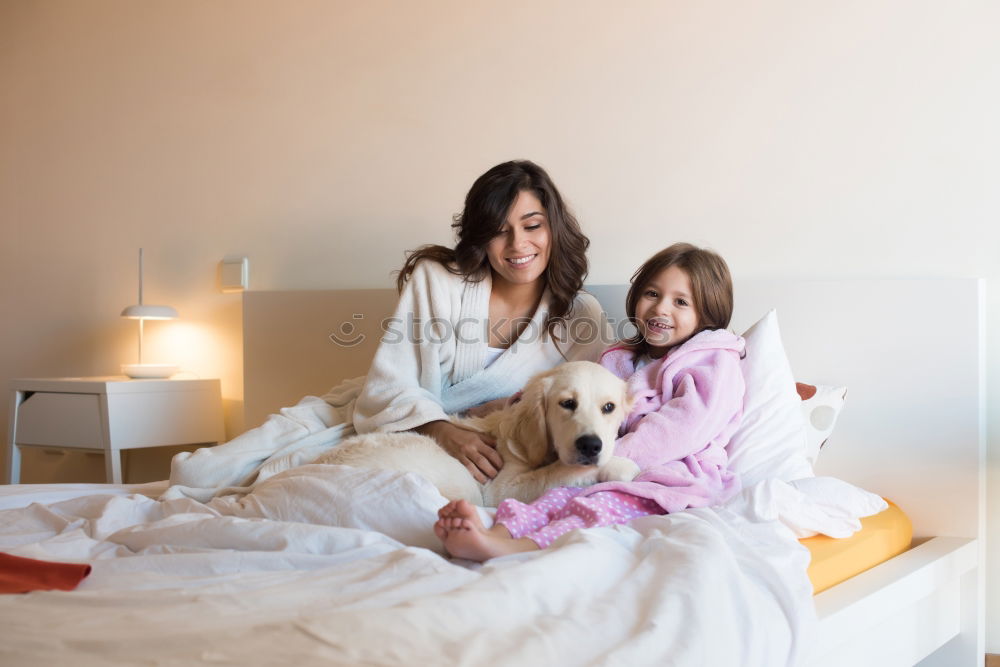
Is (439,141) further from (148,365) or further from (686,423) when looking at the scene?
(686,423)

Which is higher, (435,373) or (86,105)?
(86,105)

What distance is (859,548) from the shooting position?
1.78 m

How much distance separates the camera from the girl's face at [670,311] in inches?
83.3

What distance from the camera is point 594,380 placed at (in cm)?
179

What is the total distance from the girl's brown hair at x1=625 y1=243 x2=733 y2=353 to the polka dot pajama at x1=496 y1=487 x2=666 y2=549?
2.08ft

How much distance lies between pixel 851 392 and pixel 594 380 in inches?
38.5

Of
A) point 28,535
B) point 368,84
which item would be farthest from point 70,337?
point 28,535

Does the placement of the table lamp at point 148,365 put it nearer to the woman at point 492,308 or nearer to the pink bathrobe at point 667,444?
the woman at point 492,308

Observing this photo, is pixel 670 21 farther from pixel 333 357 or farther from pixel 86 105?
pixel 86 105

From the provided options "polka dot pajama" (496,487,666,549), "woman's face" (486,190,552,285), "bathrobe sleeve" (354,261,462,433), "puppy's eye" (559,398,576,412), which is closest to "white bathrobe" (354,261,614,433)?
"bathrobe sleeve" (354,261,462,433)

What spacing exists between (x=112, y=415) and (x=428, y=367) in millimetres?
1570

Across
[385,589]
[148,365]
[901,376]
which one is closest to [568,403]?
[385,589]

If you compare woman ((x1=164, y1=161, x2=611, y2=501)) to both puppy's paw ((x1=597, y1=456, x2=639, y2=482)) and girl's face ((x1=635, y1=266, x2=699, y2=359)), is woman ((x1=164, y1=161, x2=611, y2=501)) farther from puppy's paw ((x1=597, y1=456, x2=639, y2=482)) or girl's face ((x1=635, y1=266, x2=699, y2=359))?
puppy's paw ((x1=597, y1=456, x2=639, y2=482))

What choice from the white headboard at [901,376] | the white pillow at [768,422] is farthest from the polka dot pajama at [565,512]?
the white headboard at [901,376]
